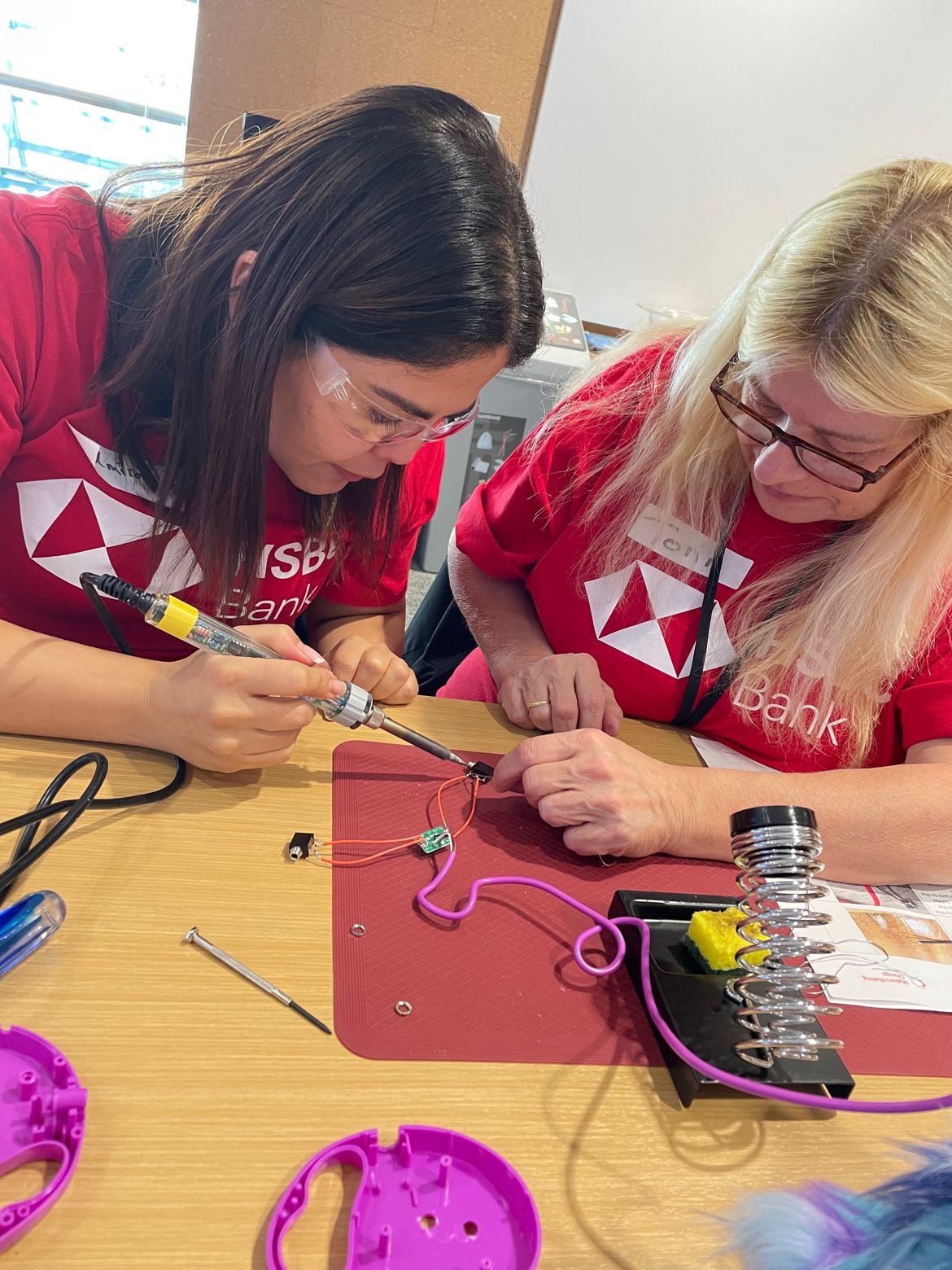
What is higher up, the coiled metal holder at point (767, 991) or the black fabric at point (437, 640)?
the coiled metal holder at point (767, 991)

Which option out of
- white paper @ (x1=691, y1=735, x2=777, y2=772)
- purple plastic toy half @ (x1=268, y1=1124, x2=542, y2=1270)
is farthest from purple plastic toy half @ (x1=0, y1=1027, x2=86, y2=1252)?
white paper @ (x1=691, y1=735, x2=777, y2=772)

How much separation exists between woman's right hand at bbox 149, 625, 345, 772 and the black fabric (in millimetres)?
545

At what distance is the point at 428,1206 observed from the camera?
0.49 meters

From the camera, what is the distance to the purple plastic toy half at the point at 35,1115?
444mm

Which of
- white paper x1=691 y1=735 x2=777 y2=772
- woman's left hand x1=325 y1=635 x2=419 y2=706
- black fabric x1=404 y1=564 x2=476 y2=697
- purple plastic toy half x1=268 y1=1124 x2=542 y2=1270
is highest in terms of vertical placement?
purple plastic toy half x1=268 y1=1124 x2=542 y2=1270

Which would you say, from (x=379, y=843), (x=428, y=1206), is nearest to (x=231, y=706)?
(x=379, y=843)

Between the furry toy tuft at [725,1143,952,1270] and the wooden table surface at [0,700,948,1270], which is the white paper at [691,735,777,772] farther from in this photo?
the furry toy tuft at [725,1143,952,1270]

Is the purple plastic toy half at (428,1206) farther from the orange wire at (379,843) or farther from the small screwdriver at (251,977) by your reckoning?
the orange wire at (379,843)

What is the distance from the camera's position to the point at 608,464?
45.0 inches

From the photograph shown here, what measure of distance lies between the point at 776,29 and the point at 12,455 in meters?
2.80

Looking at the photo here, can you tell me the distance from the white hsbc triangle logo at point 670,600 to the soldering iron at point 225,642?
328mm

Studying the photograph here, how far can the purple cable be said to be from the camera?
1.88 ft

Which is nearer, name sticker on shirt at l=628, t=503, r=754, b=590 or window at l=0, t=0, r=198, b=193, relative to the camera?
name sticker on shirt at l=628, t=503, r=754, b=590

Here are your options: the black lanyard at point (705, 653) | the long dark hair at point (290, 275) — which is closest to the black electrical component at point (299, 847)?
the long dark hair at point (290, 275)
